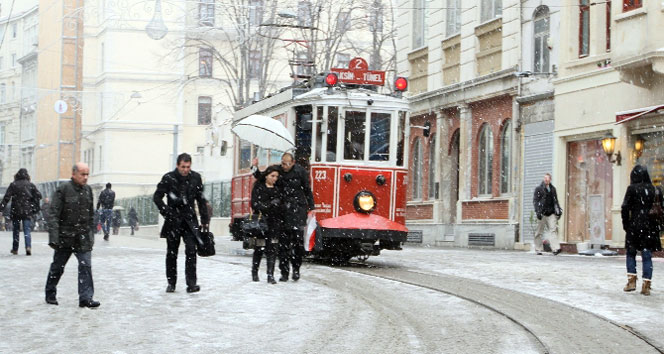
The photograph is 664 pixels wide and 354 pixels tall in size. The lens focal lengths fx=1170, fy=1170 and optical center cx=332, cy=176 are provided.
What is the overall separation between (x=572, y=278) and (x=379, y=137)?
4.65 m

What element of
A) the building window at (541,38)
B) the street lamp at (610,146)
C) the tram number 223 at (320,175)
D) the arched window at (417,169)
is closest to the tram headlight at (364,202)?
the tram number 223 at (320,175)

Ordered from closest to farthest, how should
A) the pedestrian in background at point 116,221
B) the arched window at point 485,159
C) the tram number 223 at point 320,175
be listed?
1. the tram number 223 at point 320,175
2. the arched window at point 485,159
3. the pedestrian in background at point 116,221

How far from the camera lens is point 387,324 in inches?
465

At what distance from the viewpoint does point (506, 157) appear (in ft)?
108

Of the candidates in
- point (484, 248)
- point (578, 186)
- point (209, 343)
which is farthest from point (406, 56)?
point (209, 343)

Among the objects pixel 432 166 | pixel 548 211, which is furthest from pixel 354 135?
pixel 432 166

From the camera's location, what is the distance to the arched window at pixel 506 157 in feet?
107

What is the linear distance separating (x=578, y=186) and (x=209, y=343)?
20.3m

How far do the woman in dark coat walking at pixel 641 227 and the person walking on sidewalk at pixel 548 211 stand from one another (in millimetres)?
10908

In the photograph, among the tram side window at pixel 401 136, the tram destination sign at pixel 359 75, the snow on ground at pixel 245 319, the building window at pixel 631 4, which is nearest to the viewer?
the snow on ground at pixel 245 319

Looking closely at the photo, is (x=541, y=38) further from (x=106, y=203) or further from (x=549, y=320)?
(x=549, y=320)

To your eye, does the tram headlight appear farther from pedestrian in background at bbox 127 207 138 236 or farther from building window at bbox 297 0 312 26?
pedestrian in background at bbox 127 207 138 236

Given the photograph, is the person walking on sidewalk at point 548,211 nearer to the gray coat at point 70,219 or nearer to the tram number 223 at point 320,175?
the tram number 223 at point 320,175

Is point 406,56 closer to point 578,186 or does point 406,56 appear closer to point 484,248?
point 484,248
